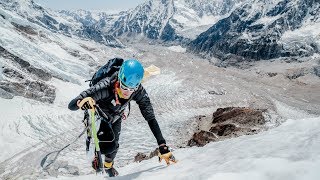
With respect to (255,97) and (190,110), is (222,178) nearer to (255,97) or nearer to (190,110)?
(190,110)

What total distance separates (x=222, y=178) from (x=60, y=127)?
42.8 metres

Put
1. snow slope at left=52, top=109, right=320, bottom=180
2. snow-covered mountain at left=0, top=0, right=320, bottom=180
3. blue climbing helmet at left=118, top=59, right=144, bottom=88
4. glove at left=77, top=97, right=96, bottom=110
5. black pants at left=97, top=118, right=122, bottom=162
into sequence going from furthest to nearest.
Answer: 1. black pants at left=97, top=118, right=122, bottom=162
2. blue climbing helmet at left=118, top=59, right=144, bottom=88
3. glove at left=77, top=97, right=96, bottom=110
4. snow-covered mountain at left=0, top=0, right=320, bottom=180
5. snow slope at left=52, top=109, right=320, bottom=180

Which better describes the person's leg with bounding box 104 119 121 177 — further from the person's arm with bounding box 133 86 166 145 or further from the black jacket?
the person's arm with bounding box 133 86 166 145

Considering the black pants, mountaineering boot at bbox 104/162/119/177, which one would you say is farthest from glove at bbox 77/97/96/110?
mountaineering boot at bbox 104/162/119/177

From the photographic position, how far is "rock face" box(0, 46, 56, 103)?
47.3 m

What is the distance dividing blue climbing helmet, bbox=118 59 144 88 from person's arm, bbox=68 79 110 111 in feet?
1.66

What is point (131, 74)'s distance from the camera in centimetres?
787

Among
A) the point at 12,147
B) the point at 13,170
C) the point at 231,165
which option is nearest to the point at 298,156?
the point at 231,165

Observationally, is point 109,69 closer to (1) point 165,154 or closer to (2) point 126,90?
(2) point 126,90

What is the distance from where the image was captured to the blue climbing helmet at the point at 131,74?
7883mm

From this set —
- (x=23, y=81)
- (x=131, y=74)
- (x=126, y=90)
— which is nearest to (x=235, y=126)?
(x=126, y=90)

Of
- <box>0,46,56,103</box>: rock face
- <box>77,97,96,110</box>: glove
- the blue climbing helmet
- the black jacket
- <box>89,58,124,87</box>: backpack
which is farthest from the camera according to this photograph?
<box>0,46,56,103</box>: rock face

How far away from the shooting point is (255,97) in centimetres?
8694

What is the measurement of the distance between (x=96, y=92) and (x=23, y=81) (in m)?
45.0
